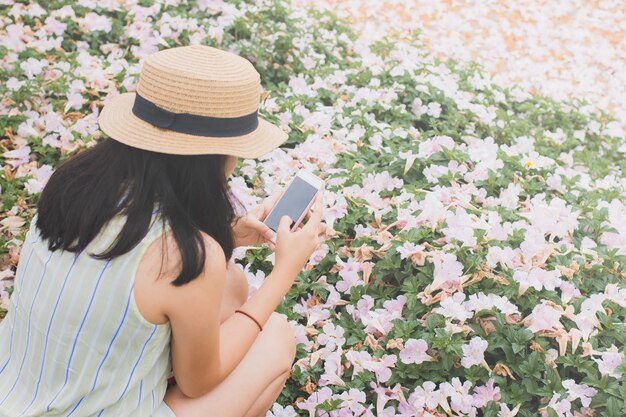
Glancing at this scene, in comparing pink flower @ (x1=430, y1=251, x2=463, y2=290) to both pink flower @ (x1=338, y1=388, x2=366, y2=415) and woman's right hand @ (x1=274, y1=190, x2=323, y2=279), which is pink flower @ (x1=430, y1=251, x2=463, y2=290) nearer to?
pink flower @ (x1=338, y1=388, x2=366, y2=415)

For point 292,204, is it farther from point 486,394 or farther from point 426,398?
point 486,394

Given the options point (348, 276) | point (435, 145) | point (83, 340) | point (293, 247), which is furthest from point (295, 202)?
point (435, 145)

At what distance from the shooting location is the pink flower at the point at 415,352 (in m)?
2.53

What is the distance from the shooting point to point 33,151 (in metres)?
3.59

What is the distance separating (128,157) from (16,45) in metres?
3.07

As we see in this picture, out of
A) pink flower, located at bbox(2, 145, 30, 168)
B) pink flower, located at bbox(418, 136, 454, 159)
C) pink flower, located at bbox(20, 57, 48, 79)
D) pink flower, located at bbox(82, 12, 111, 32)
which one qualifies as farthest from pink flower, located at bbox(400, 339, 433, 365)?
pink flower, located at bbox(82, 12, 111, 32)

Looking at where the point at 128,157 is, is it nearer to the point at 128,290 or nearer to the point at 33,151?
the point at 128,290

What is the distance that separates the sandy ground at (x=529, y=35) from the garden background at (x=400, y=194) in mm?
485

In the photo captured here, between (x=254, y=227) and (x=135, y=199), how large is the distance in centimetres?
79

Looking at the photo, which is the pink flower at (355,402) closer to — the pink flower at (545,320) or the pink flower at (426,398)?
the pink flower at (426,398)

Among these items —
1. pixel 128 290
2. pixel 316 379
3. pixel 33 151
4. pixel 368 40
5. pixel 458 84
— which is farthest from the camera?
pixel 368 40

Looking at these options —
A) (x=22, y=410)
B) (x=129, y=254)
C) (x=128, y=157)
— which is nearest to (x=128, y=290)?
(x=129, y=254)

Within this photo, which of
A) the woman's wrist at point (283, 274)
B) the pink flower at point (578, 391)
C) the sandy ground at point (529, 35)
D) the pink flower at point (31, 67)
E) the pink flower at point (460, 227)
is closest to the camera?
the woman's wrist at point (283, 274)

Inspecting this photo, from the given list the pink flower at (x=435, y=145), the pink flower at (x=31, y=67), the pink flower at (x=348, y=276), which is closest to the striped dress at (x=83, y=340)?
the pink flower at (x=348, y=276)
